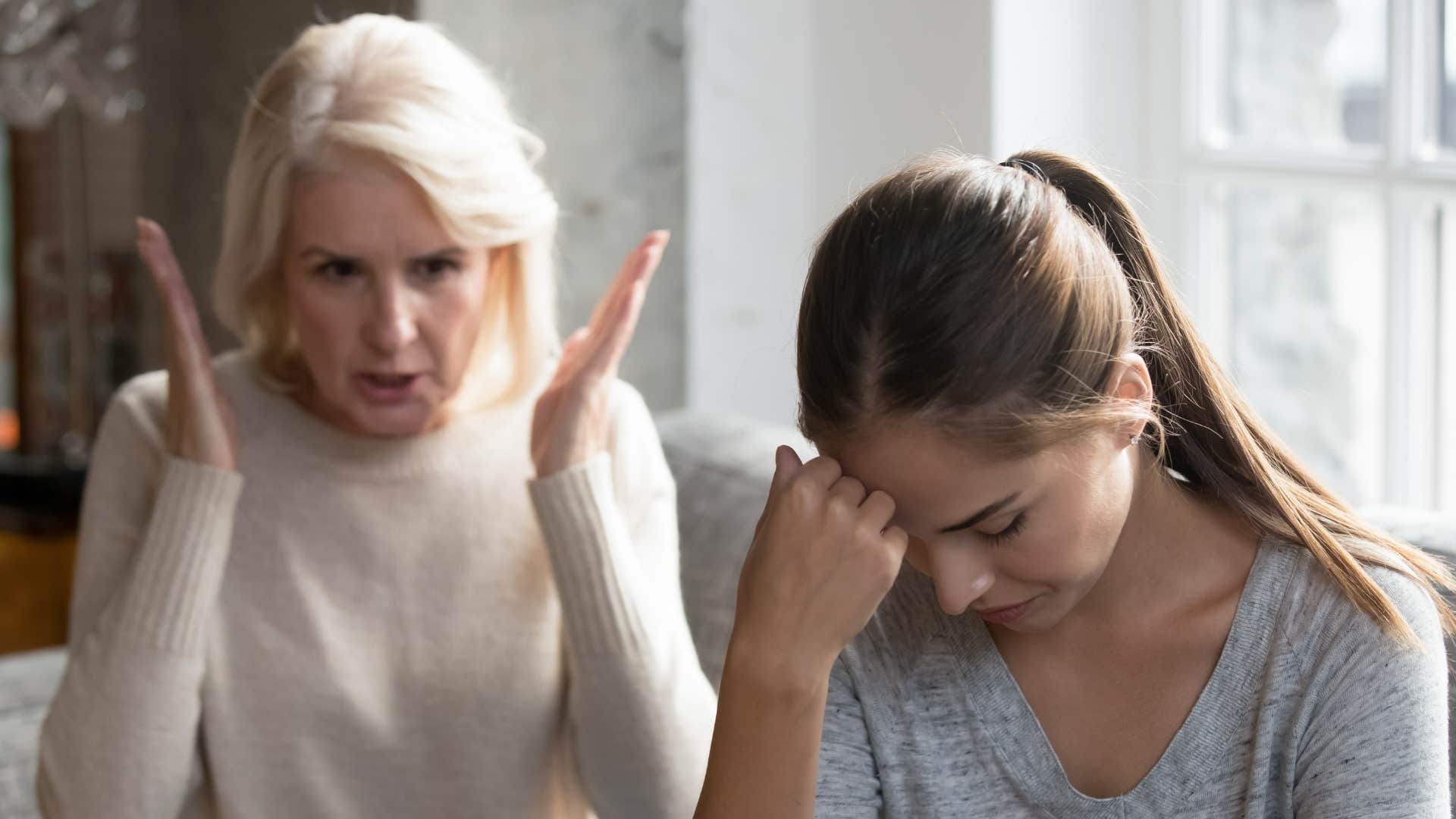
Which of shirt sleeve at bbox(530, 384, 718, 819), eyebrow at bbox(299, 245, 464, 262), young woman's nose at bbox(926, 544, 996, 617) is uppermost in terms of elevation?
eyebrow at bbox(299, 245, 464, 262)

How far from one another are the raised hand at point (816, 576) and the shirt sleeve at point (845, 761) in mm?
97

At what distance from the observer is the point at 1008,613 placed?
1072 millimetres

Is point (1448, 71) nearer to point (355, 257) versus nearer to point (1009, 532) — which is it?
point (1009, 532)

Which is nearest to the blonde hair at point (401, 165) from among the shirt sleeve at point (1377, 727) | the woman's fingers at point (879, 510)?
the woman's fingers at point (879, 510)

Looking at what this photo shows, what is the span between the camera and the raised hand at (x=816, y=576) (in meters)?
1.06

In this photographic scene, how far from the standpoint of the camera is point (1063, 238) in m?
1.00

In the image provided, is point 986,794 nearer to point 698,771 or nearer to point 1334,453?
point 698,771

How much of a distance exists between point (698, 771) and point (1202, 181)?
1.18 metres

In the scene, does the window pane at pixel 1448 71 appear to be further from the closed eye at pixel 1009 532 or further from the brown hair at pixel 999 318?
the closed eye at pixel 1009 532

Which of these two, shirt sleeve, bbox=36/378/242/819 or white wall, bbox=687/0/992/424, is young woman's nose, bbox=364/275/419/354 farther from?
white wall, bbox=687/0/992/424

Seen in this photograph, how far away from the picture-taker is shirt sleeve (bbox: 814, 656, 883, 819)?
3.73 feet

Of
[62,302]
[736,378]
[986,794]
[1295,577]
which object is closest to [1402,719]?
[1295,577]

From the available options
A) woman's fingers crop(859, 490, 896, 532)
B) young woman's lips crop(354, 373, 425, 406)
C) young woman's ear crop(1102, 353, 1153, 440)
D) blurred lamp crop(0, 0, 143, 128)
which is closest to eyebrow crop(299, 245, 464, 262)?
young woman's lips crop(354, 373, 425, 406)

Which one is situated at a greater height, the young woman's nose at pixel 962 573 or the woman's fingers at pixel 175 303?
the woman's fingers at pixel 175 303
